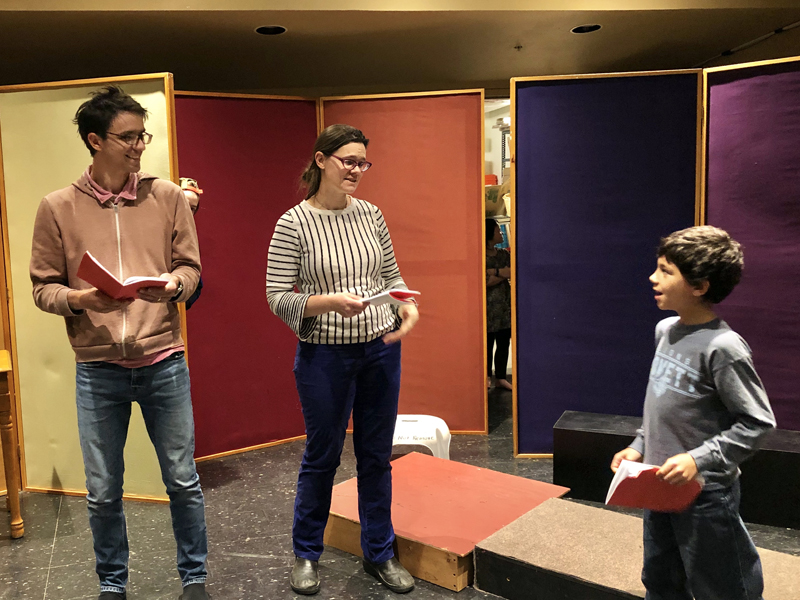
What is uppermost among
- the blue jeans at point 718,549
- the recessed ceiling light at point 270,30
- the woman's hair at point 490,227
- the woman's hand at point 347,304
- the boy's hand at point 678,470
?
the recessed ceiling light at point 270,30

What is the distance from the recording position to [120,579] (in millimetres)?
2305

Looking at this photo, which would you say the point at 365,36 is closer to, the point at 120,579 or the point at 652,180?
the point at 652,180

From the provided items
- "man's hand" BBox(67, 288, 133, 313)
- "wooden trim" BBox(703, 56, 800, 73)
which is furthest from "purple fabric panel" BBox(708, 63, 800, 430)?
"man's hand" BBox(67, 288, 133, 313)

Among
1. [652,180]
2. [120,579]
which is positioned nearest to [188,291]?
[120,579]

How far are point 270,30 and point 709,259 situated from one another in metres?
3.23

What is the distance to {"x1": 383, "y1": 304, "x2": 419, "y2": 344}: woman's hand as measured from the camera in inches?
90.0

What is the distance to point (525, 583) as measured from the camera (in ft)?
7.84

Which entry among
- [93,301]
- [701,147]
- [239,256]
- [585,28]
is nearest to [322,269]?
[93,301]

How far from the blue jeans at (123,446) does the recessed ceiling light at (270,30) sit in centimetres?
246

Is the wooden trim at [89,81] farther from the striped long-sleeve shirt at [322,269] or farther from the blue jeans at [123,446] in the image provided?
the blue jeans at [123,446]

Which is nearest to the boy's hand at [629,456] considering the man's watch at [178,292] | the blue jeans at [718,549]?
the blue jeans at [718,549]

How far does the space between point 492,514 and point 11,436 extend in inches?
83.7

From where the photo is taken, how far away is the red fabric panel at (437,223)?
417 centimetres

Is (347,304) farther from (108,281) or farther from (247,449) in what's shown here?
(247,449)
